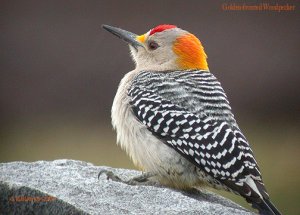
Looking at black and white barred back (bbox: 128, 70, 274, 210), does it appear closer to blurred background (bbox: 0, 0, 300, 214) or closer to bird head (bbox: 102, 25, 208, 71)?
bird head (bbox: 102, 25, 208, 71)

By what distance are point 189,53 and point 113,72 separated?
2.90 meters

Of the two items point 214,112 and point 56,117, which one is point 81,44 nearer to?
point 56,117

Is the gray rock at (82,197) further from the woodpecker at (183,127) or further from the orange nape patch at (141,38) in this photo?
the orange nape patch at (141,38)

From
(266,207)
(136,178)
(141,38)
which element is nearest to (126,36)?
(141,38)

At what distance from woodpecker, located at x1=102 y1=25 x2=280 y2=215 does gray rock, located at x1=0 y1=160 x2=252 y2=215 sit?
0.18 meters

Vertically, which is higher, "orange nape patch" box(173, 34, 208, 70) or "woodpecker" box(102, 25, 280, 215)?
"orange nape patch" box(173, 34, 208, 70)

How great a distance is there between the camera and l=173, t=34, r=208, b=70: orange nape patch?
23.1ft

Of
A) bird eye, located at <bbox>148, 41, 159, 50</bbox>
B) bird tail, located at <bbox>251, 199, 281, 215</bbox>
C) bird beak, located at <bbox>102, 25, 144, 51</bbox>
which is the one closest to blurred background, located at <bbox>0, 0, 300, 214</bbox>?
bird beak, located at <bbox>102, 25, 144, 51</bbox>

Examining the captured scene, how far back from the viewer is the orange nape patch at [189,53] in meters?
7.05

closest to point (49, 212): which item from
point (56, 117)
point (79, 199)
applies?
point (79, 199)

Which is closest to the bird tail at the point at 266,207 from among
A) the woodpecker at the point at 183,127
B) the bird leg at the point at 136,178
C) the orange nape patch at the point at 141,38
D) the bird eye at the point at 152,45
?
the woodpecker at the point at 183,127

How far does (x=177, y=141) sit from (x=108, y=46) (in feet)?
12.2

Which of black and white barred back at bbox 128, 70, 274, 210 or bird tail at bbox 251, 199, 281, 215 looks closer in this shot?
bird tail at bbox 251, 199, 281, 215

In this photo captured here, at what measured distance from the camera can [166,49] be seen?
7.25m
